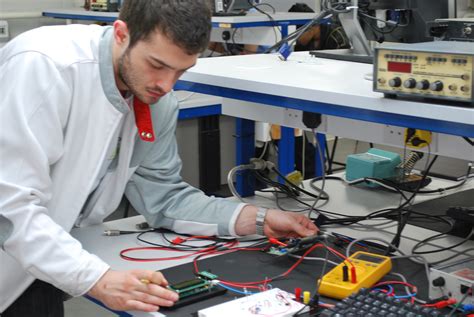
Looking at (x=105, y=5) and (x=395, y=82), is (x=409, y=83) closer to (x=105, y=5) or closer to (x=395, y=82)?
(x=395, y=82)

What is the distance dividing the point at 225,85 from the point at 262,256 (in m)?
0.41

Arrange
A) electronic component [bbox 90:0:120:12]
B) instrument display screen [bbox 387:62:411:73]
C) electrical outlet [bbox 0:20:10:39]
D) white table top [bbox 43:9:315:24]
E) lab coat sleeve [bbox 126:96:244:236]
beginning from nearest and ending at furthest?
instrument display screen [bbox 387:62:411:73] → lab coat sleeve [bbox 126:96:244:236] → white table top [bbox 43:9:315:24] → electronic component [bbox 90:0:120:12] → electrical outlet [bbox 0:20:10:39]

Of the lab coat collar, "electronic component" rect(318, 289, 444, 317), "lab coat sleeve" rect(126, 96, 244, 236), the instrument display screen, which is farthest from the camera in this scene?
"lab coat sleeve" rect(126, 96, 244, 236)

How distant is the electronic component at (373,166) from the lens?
2143mm

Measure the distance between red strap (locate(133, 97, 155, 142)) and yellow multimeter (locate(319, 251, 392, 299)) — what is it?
0.47m

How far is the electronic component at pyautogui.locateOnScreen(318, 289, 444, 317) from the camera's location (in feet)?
3.80

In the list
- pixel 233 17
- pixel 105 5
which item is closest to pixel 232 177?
pixel 233 17

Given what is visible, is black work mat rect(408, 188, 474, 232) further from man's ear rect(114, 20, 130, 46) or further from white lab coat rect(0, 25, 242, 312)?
man's ear rect(114, 20, 130, 46)

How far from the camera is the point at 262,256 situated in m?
1.51

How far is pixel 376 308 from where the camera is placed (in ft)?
3.86

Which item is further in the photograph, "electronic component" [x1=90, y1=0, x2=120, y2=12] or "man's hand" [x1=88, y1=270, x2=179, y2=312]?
"electronic component" [x1=90, y1=0, x2=120, y2=12]

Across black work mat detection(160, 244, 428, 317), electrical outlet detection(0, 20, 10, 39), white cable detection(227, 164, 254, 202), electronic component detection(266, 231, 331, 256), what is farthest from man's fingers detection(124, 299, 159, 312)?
electrical outlet detection(0, 20, 10, 39)

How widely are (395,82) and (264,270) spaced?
45 centimetres

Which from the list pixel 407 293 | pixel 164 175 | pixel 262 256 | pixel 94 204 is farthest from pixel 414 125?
pixel 94 204
